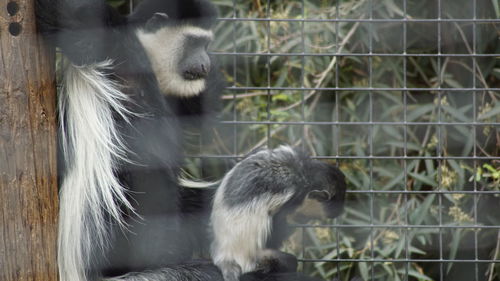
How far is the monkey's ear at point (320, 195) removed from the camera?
1.72m

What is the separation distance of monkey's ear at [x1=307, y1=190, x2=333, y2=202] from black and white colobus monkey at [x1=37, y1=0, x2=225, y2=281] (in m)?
0.31

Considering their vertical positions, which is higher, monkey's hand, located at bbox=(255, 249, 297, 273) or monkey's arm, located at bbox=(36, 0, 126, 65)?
monkey's arm, located at bbox=(36, 0, 126, 65)

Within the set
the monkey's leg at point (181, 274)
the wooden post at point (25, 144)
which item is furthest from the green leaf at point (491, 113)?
the wooden post at point (25, 144)

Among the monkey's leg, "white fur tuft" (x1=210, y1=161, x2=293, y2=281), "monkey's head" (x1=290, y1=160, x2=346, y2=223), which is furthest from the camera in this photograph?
"monkey's head" (x1=290, y1=160, x2=346, y2=223)

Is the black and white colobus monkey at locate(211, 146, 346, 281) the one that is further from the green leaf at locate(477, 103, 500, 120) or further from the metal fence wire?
the green leaf at locate(477, 103, 500, 120)

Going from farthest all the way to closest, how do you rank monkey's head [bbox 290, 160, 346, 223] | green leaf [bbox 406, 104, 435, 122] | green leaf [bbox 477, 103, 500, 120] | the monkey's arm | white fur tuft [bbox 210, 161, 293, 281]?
green leaf [bbox 406, 104, 435, 122] < green leaf [bbox 477, 103, 500, 120] < monkey's head [bbox 290, 160, 346, 223] < white fur tuft [bbox 210, 161, 293, 281] < the monkey's arm

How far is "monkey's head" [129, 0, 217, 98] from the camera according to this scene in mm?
1626

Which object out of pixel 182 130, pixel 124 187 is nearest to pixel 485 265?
pixel 182 130

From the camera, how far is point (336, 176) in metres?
1.73

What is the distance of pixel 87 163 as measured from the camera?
4.62 ft

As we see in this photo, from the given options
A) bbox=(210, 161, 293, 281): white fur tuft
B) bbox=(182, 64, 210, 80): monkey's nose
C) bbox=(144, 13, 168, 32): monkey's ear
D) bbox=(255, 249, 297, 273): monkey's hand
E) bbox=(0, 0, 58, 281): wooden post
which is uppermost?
bbox=(144, 13, 168, 32): monkey's ear

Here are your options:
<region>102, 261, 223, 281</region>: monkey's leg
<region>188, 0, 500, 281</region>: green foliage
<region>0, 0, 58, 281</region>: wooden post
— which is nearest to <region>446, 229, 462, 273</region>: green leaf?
<region>188, 0, 500, 281</region>: green foliage

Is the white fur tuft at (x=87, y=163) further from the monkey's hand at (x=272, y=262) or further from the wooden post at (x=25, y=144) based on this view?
the monkey's hand at (x=272, y=262)

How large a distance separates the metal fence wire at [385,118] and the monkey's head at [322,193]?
0.52 metres
